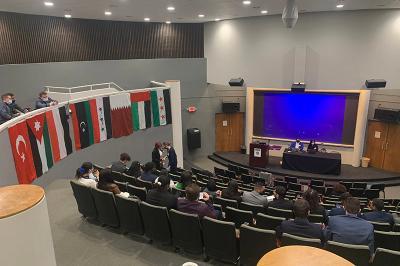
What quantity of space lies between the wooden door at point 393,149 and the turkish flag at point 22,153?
11349 mm

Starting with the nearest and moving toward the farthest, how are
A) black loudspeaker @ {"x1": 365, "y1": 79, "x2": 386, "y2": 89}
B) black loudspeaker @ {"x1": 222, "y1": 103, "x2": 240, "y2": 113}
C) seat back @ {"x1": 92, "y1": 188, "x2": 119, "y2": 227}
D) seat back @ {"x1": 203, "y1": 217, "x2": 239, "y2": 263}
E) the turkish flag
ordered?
seat back @ {"x1": 203, "y1": 217, "x2": 239, "y2": 263} < seat back @ {"x1": 92, "y1": 188, "x2": 119, "y2": 227} < the turkish flag < black loudspeaker @ {"x1": 365, "y1": 79, "x2": 386, "y2": 89} < black loudspeaker @ {"x1": 222, "y1": 103, "x2": 240, "y2": 113}

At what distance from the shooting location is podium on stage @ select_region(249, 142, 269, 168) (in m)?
12.1

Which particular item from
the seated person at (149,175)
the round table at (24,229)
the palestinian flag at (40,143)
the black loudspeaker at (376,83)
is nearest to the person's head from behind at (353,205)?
the round table at (24,229)

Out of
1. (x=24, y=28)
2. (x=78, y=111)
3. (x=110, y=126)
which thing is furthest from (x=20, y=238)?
(x=24, y=28)

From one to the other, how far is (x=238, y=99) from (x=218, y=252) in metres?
10.6

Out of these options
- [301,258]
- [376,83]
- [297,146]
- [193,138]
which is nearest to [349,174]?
[297,146]

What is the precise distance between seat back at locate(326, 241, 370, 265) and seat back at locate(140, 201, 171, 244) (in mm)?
2074

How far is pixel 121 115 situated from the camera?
9.65 metres

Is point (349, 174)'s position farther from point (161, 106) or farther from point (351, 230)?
point (351, 230)

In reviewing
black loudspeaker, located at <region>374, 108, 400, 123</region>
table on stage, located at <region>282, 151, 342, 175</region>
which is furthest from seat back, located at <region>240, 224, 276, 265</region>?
black loudspeaker, located at <region>374, 108, 400, 123</region>

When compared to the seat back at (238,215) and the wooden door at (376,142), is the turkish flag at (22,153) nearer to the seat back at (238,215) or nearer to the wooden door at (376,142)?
the seat back at (238,215)

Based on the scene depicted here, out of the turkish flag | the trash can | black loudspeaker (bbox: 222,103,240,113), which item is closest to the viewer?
the turkish flag

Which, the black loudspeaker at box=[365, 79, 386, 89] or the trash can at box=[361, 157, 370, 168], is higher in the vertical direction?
the black loudspeaker at box=[365, 79, 386, 89]

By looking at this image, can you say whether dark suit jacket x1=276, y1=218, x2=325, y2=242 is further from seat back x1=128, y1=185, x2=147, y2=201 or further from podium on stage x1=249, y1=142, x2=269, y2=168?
podium on stage x1=249, y1=142, x2=269, y2=168
